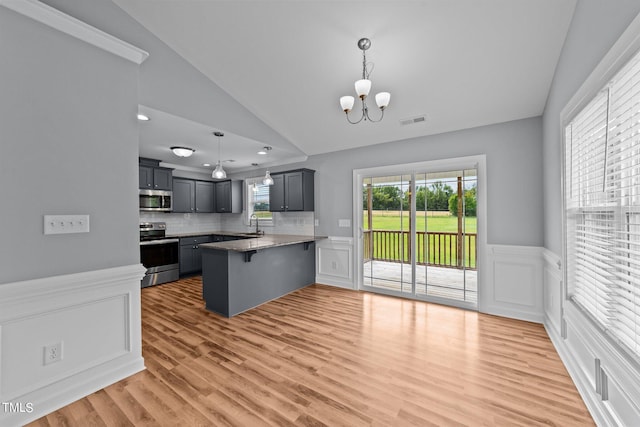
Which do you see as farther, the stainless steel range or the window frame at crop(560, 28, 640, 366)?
the stainless steel range

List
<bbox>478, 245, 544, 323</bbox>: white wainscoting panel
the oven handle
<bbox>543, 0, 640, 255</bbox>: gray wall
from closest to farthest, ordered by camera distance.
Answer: <bbox>543, 0, 640, 255</bbox>: gray wall
<bbox>478, 245, 544, 323</bbox>: white wainscoting panel
the oven handle

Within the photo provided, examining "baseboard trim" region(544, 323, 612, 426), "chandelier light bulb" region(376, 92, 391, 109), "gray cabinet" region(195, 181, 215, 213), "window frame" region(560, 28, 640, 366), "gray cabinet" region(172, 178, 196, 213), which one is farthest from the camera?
"gray cabinet" region(195, 181, 215, 213)

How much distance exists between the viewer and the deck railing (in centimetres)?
372

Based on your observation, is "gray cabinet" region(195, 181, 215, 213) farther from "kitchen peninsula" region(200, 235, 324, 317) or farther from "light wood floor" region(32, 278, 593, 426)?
"light wood floor" region(32, 278, 593, 426)

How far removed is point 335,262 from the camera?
15.8ft

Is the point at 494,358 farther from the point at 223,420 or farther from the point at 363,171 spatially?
the point at 363,171

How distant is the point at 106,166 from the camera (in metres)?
2.10

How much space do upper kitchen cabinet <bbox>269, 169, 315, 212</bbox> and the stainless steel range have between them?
2171 millimetres

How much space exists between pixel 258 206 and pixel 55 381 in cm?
468

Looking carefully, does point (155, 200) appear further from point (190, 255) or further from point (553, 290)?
point (553, 290)

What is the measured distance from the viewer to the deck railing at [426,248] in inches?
146

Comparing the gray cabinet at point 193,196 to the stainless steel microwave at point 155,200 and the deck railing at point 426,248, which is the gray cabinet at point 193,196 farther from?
the deck railing at point 426,248

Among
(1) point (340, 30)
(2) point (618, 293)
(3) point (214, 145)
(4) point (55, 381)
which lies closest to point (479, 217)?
(2) point (618, 293)

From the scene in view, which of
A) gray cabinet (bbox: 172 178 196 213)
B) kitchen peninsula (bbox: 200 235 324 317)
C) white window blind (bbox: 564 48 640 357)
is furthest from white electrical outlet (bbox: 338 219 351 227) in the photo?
gray cabinet (bbox: 172 178 196 213)
